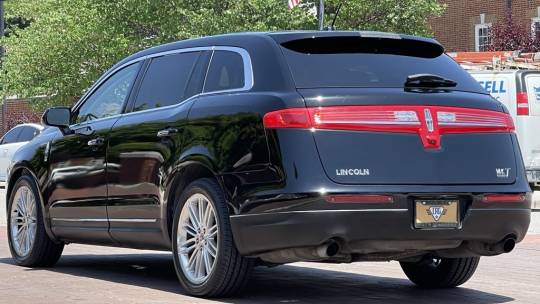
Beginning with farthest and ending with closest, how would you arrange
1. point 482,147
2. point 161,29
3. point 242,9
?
point 161,29 < point 242,9 < point 482,147

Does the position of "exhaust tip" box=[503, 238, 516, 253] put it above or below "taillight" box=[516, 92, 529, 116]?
above

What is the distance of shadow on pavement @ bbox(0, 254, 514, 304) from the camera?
8234 millimetres

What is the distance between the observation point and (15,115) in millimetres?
48688

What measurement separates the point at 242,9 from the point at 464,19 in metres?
10.5

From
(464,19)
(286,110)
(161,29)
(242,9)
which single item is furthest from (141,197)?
(464,19)

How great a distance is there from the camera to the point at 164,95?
887 cm

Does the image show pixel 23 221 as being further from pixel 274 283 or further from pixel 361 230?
pixel 361 230

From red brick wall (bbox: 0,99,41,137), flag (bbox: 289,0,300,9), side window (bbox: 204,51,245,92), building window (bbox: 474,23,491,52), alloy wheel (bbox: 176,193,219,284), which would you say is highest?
side window (bbox: 204,51,245,92)

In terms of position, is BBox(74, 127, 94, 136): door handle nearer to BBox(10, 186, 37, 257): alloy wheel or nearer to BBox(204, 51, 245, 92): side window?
BBox(10, 186, 37, 257): alloy wheel

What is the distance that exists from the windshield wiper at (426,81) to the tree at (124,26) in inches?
818

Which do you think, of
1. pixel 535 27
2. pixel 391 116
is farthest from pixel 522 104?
pixel 391 116

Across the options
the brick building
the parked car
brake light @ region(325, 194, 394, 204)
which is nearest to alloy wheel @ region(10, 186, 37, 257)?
the parked car

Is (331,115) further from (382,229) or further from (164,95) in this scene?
(164,95)

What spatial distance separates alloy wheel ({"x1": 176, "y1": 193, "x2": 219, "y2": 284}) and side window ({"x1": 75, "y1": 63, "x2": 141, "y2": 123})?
1584 millimetres
